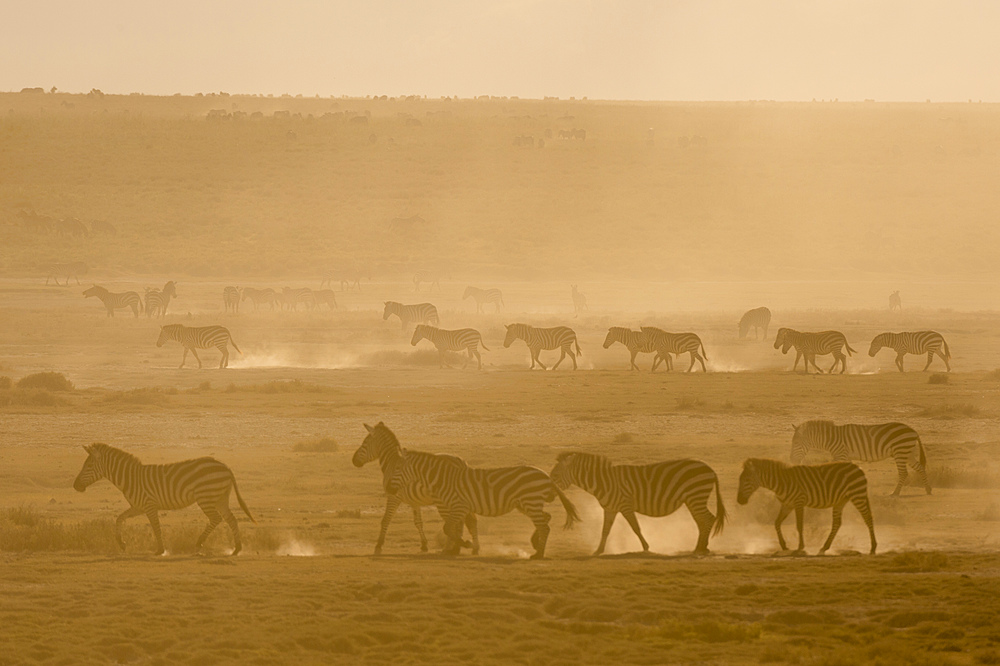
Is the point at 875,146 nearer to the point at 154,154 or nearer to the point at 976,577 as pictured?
the point at 154,154

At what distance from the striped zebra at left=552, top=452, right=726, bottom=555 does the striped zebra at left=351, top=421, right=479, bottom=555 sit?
1.35m

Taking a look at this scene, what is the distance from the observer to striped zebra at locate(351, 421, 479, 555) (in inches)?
579

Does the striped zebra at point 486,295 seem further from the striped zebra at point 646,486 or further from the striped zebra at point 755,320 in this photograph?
the striped zebra at point 646,486

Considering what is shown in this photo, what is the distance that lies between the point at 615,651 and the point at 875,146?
89.8 meters

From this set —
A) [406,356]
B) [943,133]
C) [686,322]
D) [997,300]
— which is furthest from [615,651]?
[943,133]

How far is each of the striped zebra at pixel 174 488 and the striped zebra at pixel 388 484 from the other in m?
1.67

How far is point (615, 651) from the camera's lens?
10.8 meters

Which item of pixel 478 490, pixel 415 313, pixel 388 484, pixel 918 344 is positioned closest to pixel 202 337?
pixel 415 313

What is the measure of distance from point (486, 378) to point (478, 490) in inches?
736

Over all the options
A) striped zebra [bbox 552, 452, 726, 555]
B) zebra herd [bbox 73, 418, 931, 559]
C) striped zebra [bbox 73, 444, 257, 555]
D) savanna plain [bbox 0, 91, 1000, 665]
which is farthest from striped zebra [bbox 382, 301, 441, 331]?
striped zebra [bbox 552, 452, 726, 555]

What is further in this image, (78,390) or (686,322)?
(686,322)

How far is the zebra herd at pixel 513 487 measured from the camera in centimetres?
1438

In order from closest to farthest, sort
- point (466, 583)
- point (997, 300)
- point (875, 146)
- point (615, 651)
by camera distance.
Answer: point (615, 651)
point (466, 583)
point (997, 300)
point (875, 146)

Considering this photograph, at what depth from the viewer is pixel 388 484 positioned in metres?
14.9
